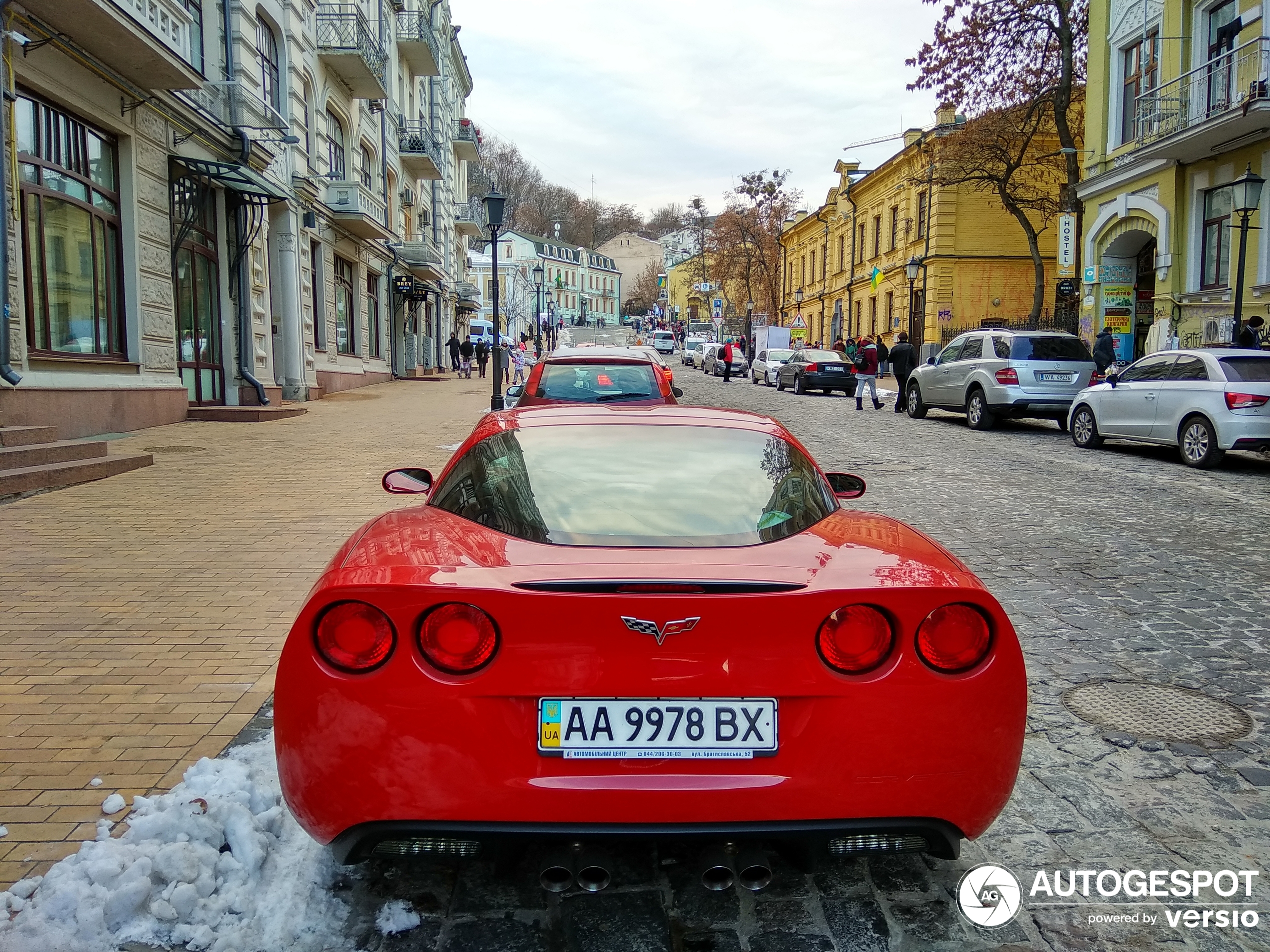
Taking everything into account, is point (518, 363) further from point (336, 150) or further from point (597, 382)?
point (597, 382)

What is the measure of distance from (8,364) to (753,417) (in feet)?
32.4

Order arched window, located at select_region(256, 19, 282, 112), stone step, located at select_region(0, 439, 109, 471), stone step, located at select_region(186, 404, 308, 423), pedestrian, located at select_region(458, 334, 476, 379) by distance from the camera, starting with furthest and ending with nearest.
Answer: pedestrian, located at select_region(458, 334, 476, 379)
arched window, located at select_region(256, 19, 282, 112)
stone step, located at select_region(186, 404, 308, 423)
stone step, located at select_region(0, 439, 109, 471)

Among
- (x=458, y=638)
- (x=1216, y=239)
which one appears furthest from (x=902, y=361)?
(x=458, y=638)

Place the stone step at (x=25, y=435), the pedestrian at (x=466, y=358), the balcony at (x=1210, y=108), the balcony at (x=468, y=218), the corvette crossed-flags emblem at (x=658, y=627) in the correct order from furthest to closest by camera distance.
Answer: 1. the balcony at (x=468, y=218)
2. the pedestrian at (x=466, y=358)
3. the balcony at (x=1210, y=108)
4. the stone step at (x=25, y=435)
5. the corvette crossed-flags emblem at (x=658, y=627)

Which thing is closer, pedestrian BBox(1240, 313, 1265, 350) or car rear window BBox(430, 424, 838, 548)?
car rear window BBox(430, 424, 838, 548)

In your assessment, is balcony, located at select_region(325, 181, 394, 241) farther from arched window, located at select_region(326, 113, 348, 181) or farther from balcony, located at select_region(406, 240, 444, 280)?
balcony, located at select_region(406, 240, 444, 280)

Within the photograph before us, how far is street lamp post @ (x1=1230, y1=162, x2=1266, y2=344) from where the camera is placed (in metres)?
17.5

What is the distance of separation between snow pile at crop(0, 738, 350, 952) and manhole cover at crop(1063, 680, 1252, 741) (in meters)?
3.18

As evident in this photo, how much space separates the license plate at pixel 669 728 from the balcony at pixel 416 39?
37126mm

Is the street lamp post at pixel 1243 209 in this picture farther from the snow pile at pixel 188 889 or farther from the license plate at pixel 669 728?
the snow pile at pixel 188 889

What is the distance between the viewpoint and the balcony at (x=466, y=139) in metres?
49.5

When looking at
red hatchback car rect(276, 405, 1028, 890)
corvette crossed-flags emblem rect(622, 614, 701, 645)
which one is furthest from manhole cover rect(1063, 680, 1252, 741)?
corvette crossed-flags emblem rect(622, 614, 701, 645)

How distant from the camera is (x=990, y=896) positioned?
2766mm

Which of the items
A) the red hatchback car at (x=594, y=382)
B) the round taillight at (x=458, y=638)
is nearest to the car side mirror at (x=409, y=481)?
the round taillight at (x=458, y=638)
